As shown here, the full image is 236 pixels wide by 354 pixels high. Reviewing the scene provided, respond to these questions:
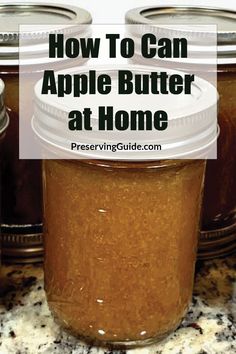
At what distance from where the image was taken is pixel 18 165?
2.28 feet

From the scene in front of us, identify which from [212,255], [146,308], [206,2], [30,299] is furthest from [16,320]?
[206,2]

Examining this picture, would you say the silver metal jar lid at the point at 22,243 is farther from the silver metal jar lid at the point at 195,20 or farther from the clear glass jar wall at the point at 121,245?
the silver metal jar lid at the point at 195,20

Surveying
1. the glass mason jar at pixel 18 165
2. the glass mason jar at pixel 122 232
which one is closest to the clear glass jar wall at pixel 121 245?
the glass mason jar at pixel 122 232

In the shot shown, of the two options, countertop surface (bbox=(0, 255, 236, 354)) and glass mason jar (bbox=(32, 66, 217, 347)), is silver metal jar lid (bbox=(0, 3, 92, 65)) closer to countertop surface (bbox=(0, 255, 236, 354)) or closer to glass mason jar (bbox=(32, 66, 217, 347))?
glass mason jar (bbox=(32, 66, 217, 347))

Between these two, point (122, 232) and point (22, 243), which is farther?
point (22, 243)

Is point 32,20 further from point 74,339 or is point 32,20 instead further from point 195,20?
point 74,339

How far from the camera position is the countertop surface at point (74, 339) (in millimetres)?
634

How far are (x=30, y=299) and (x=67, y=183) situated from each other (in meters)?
0.19

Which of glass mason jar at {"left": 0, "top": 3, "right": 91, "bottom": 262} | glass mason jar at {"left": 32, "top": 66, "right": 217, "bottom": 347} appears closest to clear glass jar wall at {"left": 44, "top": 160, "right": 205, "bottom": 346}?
glass mason jar at {"left": 32, "top": 66, "right": 217, "bottom": 347}

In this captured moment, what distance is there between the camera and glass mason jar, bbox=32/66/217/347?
0.55 metres

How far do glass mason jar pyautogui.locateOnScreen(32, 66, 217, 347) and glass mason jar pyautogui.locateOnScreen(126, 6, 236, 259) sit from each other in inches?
2.4

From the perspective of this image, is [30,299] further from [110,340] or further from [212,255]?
[212,255]

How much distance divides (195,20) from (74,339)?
401 millimetres

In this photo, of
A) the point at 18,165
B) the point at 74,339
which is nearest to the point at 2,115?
the point at 18,165
